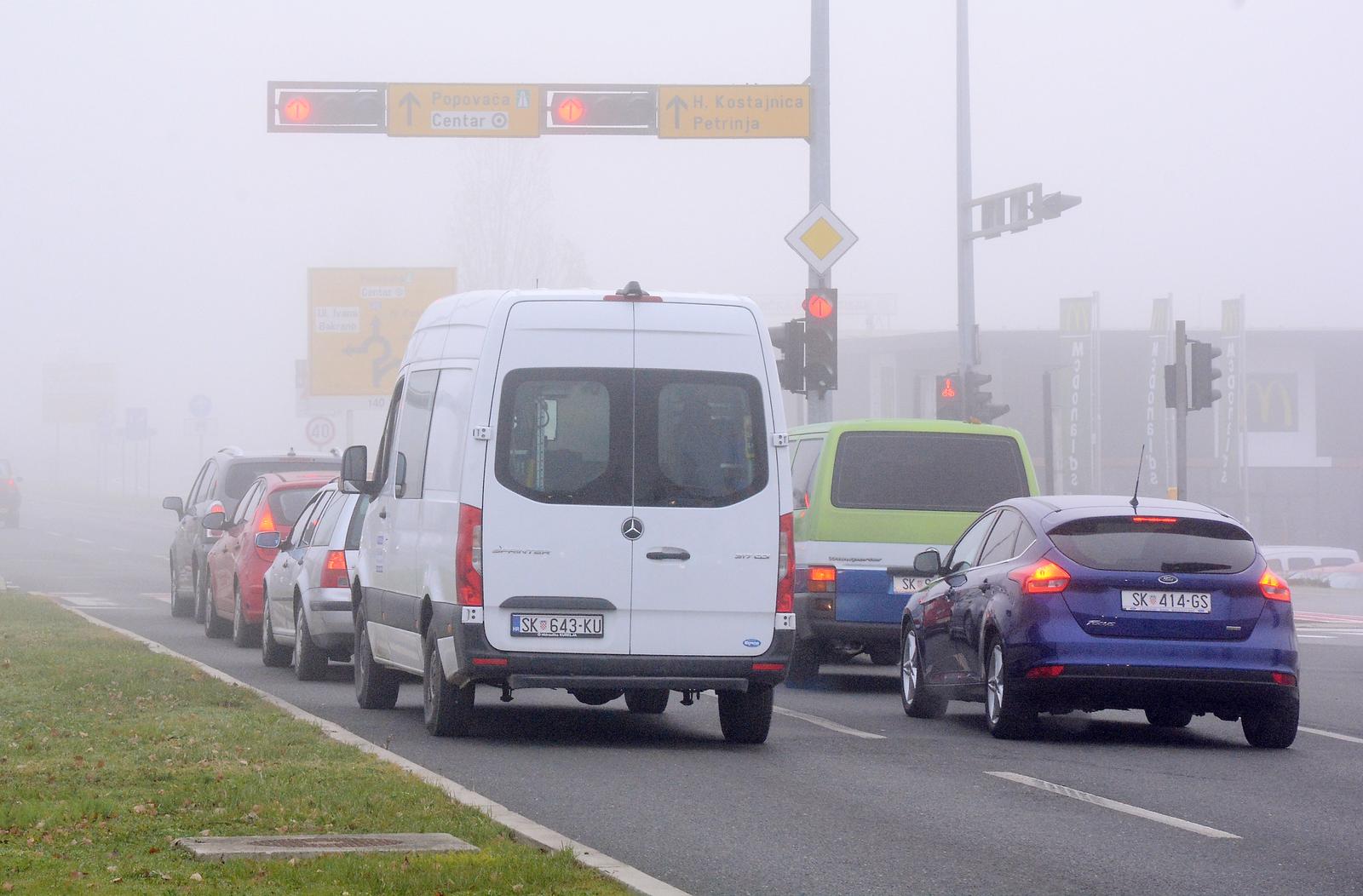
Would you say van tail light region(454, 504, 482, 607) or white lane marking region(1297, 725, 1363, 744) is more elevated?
van tail light region(454, 504, 482, 607)

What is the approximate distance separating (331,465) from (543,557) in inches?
460

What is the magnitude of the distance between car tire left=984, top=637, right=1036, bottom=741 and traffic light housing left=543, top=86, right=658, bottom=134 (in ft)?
51.8

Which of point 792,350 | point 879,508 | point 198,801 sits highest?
point 792,350

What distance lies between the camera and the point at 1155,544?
11844 mm

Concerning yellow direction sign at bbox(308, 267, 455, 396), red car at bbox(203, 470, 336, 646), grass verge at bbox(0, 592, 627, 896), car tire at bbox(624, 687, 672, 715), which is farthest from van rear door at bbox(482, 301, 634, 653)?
yellow direction sign at bbox(308, 267, 455, 396)

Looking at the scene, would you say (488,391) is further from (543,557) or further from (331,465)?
(331,465)

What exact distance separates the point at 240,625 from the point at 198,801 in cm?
1128

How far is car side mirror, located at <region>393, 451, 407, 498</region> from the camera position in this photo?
12.4m

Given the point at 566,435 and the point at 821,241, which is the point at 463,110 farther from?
the point at 566,435

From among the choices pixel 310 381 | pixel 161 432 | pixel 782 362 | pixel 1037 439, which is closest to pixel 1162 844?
pixel 782 362

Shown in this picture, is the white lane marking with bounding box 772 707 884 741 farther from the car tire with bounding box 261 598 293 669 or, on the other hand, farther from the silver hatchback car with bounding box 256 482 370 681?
the car tire with bounding box 261 598 293 669

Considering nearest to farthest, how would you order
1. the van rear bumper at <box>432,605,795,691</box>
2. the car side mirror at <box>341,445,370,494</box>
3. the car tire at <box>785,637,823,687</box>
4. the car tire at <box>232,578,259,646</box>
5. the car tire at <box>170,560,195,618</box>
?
1. the van rear bumper at <box>432,605,795,691</box>
2. the car side mirror at <box>341,445,370,494</box>
3. the car tire at <box>785,637,823,687</box>
4. the car tire at <box>232,578,259,646</box>
5. the car tire at <box>170,560,195,618</box>

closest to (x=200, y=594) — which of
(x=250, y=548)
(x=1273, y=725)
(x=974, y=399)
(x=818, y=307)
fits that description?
(x=250, y=548)

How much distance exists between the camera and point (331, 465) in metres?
22.3
